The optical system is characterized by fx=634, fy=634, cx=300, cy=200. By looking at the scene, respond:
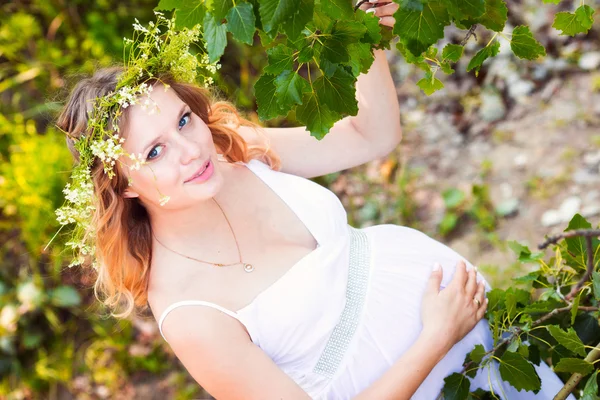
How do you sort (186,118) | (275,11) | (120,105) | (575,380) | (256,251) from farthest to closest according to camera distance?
1. (256,251)
2. (186,118)
3. (120,105)
4. (575,380)
5. (275,11)

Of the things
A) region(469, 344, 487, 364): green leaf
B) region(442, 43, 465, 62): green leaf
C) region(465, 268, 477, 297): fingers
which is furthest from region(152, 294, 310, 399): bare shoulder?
region(442, 43, 465, 62): green leaf

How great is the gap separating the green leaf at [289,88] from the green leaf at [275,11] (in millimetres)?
151

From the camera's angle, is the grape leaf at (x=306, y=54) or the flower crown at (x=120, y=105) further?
the flower crown at (x=120, y=105)

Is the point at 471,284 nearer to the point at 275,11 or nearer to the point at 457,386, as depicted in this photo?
the point at 457,386

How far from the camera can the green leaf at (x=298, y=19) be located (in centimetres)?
85

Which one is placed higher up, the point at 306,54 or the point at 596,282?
the point at 306,54

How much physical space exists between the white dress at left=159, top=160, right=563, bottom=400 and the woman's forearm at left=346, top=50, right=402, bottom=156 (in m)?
0.31

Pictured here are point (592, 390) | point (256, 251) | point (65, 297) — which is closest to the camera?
point (592, 390)

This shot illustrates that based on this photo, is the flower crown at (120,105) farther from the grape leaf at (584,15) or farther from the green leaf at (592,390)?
the green leaf at (592,390)

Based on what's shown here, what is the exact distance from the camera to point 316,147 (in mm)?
2045

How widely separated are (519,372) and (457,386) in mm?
212

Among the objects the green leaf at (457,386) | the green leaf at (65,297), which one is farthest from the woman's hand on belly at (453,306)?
the green leaf at (65,297)

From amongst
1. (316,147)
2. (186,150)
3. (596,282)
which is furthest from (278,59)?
(316,147)

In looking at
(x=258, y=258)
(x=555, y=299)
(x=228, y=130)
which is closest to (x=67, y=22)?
(x=228, y=130)
